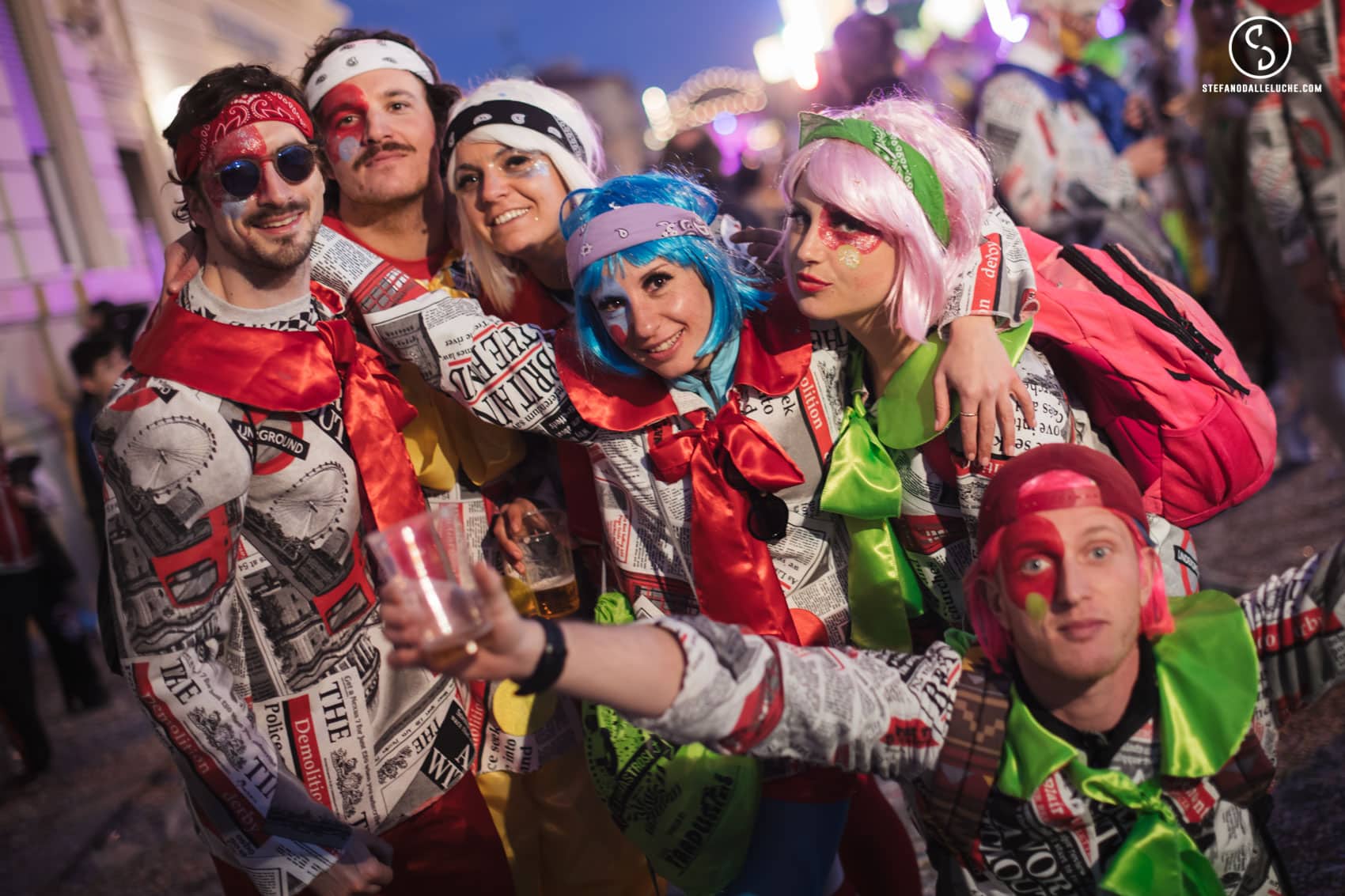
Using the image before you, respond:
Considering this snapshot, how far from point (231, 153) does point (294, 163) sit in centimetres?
12

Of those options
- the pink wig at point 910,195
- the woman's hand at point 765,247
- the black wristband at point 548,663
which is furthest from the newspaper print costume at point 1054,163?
the black wristband at point 548,663

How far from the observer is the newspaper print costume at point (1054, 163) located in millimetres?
3953

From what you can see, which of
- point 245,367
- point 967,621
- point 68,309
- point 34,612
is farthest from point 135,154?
point 967,621

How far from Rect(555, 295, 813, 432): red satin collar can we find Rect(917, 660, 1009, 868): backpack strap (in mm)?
717

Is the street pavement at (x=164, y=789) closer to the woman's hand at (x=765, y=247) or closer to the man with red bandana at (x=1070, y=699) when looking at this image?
the man with red bandana at (x=1070, y=699)

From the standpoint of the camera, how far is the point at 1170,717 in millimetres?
1574

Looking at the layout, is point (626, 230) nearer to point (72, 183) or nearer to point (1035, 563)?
point (1035, 563)

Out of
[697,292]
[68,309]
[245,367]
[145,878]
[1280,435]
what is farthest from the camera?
[68,309]

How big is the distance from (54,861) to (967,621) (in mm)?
3935

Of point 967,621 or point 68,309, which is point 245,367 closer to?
point 967,621

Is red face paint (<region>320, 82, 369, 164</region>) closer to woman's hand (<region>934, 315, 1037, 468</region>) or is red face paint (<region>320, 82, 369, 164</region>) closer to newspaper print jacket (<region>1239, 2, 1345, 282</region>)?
woman's hand (<region>934, 315, 1037, 468</region>)

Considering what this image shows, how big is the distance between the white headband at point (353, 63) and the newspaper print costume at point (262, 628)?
0.83 m

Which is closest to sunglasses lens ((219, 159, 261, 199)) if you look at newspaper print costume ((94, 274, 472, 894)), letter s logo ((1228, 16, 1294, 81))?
newspaper print costume ((94, 274, 472, 894))

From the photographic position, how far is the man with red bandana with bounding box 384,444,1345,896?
1.52 m
